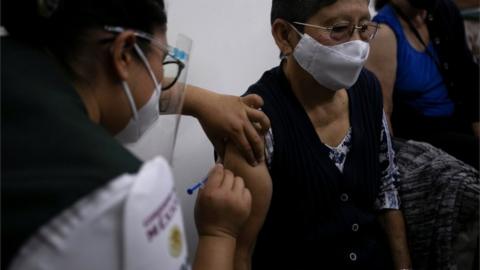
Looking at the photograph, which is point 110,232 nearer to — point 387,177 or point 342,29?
Answer: point 342,29

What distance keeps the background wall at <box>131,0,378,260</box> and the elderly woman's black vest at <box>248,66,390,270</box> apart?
26 cm

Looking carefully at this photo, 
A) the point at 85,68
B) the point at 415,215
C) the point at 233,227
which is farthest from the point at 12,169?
the point at 415,215

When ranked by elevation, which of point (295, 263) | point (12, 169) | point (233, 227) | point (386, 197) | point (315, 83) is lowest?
point (295, 263)

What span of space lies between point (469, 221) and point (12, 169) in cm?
126

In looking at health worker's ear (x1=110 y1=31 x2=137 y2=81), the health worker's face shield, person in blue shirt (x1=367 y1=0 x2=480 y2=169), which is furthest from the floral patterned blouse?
health worker's ear (x1=110 y1=31 x2=137 y2=81)

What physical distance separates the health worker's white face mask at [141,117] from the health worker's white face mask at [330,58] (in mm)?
556

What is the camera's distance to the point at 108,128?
0.83 metres

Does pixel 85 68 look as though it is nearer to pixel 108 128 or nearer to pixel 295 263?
pixel 108 128

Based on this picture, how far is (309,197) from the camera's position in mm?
1334

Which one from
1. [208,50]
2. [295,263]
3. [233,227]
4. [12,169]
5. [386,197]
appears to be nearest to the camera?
[12,169]

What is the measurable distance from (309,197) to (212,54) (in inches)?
25.2

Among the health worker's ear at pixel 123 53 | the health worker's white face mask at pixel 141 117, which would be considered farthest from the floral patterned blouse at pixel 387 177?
the health worker's ear at pixel 123 53

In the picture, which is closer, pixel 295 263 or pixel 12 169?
pixel 12 169

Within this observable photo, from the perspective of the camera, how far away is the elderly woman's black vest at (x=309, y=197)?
4.37 feet
